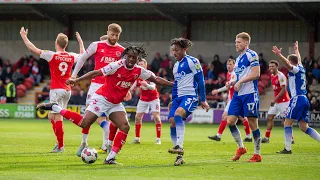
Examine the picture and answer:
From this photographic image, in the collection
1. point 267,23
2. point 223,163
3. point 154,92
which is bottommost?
point 223,163

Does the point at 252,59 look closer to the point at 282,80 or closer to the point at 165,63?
the point at 282,80

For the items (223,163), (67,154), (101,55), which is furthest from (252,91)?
(67,154)

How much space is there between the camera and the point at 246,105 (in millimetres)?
12945

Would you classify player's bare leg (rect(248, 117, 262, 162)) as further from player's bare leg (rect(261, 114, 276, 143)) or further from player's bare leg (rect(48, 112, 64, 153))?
player's bare leg (rect(261, 114, 276, 143))

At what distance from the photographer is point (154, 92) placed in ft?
63.4

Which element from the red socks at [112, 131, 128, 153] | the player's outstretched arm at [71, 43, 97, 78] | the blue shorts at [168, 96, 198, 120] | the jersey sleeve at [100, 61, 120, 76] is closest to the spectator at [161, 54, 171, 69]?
the player's outstretched arm at [71, 43, 97, 78]

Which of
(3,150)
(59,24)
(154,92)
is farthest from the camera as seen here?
(59,24)

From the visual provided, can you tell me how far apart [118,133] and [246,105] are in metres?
2.53

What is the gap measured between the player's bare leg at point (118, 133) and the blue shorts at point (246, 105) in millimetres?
2227

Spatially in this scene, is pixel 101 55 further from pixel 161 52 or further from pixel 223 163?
pixel 161 52

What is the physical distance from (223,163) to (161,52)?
89.3 feet

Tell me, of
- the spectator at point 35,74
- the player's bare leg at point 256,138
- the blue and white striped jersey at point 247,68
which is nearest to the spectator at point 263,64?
the spectator at point 35,74

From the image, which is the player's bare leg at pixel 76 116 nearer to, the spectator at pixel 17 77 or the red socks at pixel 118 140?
the red socks at pixel 118 140

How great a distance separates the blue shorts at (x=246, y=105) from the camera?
1288 centimetres
